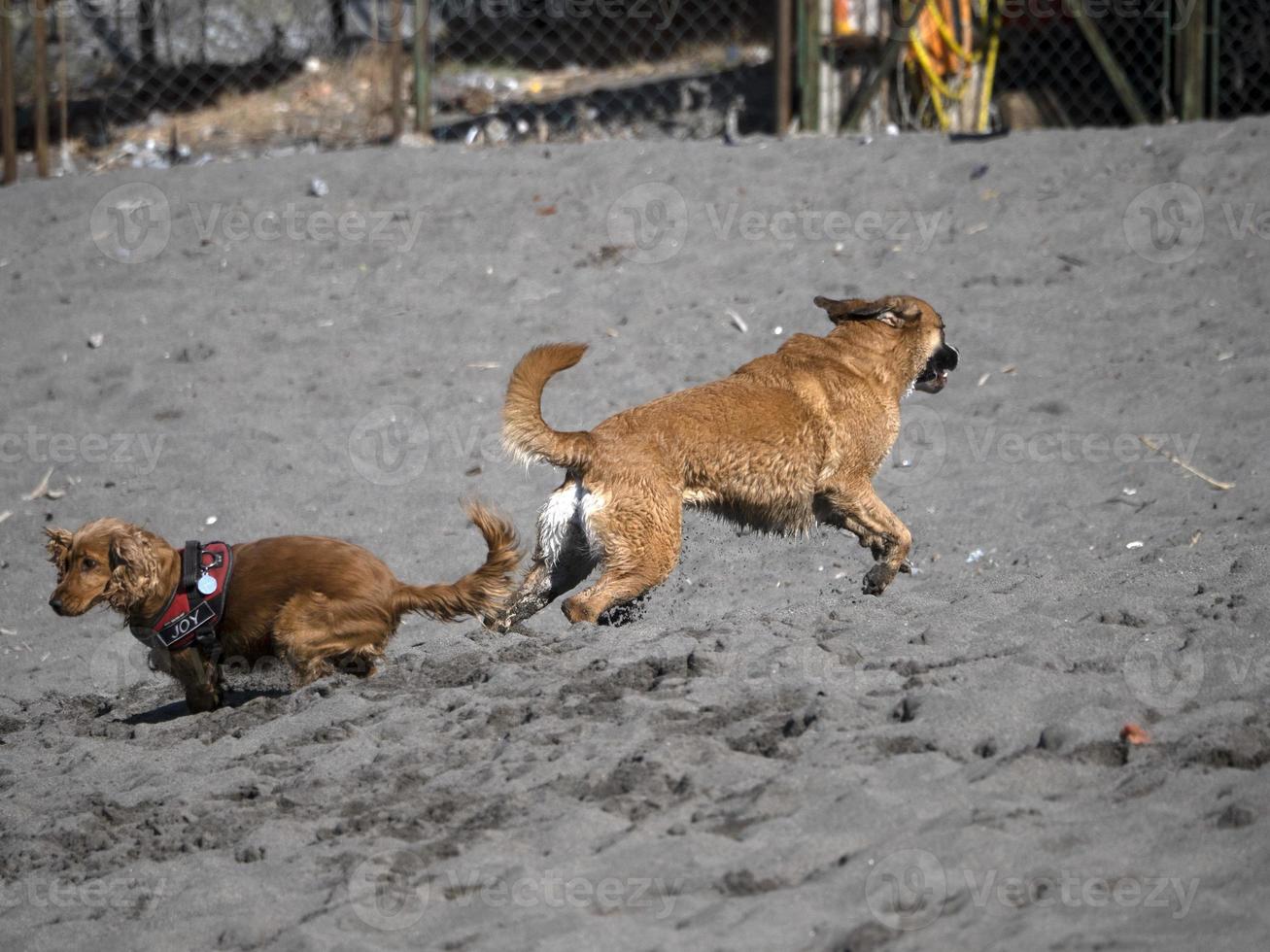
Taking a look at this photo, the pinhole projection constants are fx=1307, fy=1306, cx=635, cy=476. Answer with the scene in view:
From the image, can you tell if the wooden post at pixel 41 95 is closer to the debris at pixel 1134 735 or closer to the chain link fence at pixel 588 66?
the chain link fence at pixel 588 66

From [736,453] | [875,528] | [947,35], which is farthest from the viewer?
[947,35]

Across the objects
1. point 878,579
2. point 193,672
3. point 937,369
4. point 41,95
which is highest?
point 41,95

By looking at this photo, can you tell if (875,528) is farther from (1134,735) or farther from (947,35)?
(947,35)

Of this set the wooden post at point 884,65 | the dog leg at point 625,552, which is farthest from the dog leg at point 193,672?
the wooden post at point 884,65

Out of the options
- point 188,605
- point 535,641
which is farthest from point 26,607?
point 535,641

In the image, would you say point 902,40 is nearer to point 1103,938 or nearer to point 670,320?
point 670,320

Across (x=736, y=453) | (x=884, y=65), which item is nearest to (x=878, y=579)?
(x=736, y=453)

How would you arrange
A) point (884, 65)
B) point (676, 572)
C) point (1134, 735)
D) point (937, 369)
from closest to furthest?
point (1134, 735), point (937, 369), point (676, 572), point (884, 65)

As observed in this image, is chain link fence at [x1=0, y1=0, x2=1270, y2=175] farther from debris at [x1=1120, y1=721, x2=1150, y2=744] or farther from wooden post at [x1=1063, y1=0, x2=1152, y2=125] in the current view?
debris at [x1=1120, y1=721, x2=1150, y2=744]

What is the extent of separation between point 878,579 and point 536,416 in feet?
6.05

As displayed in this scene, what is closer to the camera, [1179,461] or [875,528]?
[875,528]

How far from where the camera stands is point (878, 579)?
20.1ft

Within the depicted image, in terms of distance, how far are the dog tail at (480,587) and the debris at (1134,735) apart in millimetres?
2548

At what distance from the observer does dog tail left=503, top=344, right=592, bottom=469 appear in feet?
17.7
